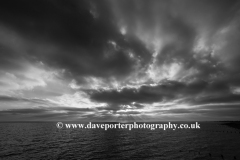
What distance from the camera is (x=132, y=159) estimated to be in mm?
37031

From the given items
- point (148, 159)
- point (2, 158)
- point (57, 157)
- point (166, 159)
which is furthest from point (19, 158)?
point (166, 159)

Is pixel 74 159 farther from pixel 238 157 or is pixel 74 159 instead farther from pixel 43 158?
pixel 238 157

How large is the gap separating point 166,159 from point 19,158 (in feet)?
142

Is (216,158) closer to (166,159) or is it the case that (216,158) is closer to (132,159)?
(166,159)

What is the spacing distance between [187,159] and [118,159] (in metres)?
19.4

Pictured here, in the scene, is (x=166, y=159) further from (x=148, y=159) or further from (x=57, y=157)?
(x=57, y=157)

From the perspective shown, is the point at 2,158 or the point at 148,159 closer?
the point at 148,159

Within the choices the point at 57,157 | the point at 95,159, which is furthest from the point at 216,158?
the point at 57,157

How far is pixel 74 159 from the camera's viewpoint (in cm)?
Answer: 3828

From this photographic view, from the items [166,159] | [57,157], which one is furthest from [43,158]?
[166,159]

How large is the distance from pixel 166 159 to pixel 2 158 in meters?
48.6

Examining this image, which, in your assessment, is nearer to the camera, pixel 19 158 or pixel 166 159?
pixel 166 159

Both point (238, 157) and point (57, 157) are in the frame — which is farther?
point (57, 157)

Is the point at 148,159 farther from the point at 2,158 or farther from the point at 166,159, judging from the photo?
the point at 2,158
